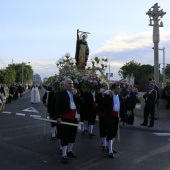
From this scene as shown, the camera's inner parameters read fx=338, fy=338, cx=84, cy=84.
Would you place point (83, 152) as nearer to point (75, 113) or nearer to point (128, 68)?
point (75, 113)

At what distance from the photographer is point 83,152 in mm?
8625

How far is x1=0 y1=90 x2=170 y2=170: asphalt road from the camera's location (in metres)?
7.18

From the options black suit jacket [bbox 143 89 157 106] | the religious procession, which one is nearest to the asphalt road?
the religious procession

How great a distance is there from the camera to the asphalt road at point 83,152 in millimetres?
7180

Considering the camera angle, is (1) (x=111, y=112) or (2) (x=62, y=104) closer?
(2) (x=62, y=104)

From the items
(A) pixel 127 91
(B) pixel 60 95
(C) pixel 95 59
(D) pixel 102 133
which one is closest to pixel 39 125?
(A) pixel 127 91

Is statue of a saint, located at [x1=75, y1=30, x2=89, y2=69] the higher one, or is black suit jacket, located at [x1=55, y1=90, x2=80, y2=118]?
statue of a saint, located at [x1=75, y1=30, x2=89, y2=69]

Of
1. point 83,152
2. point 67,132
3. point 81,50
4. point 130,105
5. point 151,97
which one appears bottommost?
point 83,152

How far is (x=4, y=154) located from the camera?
26.7 feet

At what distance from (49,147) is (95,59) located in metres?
31.9

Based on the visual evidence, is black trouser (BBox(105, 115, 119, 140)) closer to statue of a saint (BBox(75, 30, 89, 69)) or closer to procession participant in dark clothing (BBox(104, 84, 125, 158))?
procession participant in dark clothing (BBox(104, 84, 125, 158))

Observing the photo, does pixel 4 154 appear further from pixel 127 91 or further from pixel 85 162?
pixel 127 91

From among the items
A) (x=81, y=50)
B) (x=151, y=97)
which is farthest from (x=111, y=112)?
(x=81, y=50)

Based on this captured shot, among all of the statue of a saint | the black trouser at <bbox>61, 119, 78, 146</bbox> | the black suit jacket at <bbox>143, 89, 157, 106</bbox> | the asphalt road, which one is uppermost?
the statue of a saint
